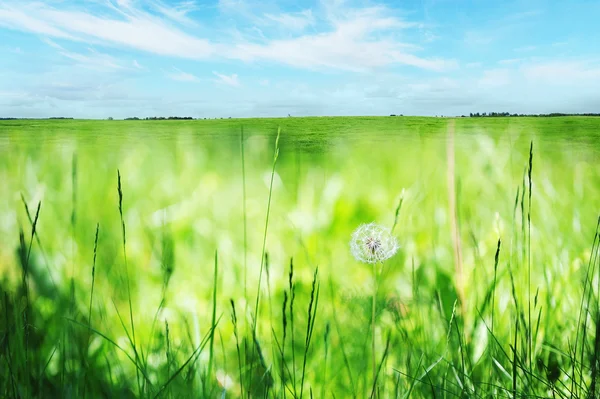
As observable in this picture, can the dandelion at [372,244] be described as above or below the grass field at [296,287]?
above

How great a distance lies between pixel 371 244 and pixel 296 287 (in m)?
0.35

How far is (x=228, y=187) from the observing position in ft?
6.95

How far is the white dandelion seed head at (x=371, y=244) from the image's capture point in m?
0.85

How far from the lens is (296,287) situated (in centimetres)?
117

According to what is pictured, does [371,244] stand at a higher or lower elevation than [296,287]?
higher

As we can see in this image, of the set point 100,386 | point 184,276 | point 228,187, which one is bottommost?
point 100,386

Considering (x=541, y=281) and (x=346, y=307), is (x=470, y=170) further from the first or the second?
(x=346, y=307)

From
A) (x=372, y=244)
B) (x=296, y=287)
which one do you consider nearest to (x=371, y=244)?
(x=372, y=244)

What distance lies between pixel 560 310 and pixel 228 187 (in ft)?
4.59

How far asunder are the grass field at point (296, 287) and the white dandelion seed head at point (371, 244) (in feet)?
0.18

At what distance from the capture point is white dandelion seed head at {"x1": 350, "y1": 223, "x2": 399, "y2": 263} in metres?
0.85

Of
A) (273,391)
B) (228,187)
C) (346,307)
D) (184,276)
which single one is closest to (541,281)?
(346,307)

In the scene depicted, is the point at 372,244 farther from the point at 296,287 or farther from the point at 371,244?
the point at 296,287

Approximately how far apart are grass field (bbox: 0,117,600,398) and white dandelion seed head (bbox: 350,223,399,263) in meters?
0.05
